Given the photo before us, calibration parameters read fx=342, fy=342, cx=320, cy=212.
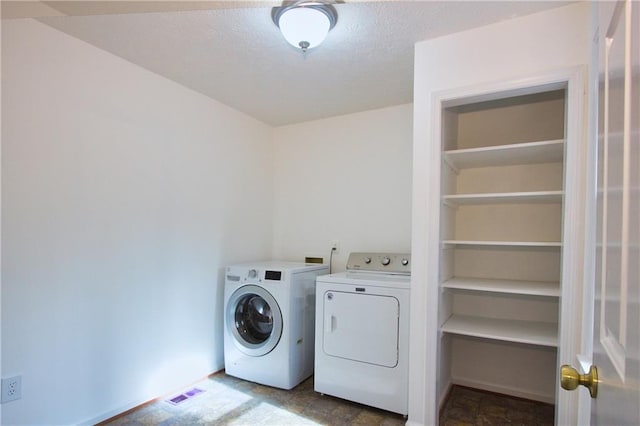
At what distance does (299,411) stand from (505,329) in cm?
144

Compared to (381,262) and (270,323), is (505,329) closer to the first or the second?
(381,262)

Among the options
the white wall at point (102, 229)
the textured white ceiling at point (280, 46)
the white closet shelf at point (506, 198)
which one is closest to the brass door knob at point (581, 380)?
the white closet shelf at point (506, 198)

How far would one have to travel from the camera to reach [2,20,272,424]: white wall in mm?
1758

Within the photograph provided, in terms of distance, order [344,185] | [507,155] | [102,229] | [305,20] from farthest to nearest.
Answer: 1. [344,185]
2. [507,155]
3. [102,229]
4. [305,20]

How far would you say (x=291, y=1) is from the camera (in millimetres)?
1596

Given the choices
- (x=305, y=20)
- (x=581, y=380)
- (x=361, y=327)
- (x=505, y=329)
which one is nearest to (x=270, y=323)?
(x=361, y=327)

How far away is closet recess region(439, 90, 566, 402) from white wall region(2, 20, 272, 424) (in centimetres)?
185

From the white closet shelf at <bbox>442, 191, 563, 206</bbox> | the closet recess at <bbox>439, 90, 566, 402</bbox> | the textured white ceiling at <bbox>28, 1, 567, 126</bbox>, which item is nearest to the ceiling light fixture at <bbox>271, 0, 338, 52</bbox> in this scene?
the textured white ceiling at <bbox>28, 1, 567, 126</bbox>

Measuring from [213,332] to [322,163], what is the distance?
5.94ft

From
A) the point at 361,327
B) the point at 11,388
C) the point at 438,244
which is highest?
the point at 438,244

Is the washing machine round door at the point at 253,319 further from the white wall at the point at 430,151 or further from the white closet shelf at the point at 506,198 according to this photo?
the white closet shelf at the point at 506,198

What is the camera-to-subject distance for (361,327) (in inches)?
90.5

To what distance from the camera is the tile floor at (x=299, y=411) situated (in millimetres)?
2168

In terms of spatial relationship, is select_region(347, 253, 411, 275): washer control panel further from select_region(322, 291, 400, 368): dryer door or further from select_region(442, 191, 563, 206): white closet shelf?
select_region(442, 191, 563, 206): white closet shelf
